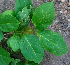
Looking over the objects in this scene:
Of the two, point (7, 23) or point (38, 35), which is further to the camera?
point (38, 35)

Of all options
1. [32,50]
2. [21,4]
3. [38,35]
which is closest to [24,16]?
[21,4]

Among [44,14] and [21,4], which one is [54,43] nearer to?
[44,14]

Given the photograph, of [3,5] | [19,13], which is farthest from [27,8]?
[3,5]

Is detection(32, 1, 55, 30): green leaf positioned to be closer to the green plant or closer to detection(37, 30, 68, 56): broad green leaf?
the green plant

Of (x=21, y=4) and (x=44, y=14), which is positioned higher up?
(x=21, y=4)

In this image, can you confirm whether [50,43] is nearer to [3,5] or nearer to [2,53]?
[2,53]

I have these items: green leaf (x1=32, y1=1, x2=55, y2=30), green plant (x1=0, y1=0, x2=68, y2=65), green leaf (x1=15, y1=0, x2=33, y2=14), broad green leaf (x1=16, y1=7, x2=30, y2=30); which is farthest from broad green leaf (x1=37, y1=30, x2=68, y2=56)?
green leaf (x1=15, y1=0, x2=33, y2=14)
